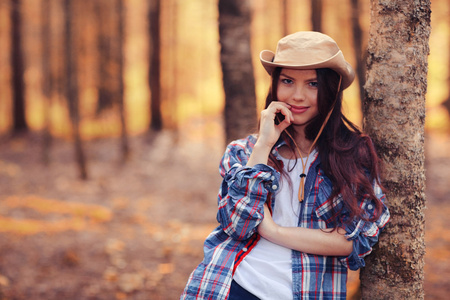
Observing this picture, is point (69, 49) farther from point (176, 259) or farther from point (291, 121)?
point (291, 121)

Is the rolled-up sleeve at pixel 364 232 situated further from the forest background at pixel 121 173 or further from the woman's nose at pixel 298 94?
the forest background at pixel 121 173

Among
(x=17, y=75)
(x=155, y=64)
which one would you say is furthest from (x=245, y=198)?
(x=17, y=75)

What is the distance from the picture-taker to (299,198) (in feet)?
7.19

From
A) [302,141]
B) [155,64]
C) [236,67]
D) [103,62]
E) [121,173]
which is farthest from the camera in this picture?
[103,62]

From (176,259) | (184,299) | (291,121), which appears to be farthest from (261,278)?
(176,259)

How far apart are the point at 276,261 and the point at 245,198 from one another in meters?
0.35

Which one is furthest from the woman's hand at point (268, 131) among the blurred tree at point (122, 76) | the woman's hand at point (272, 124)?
the blurred tree at point (122, 76)

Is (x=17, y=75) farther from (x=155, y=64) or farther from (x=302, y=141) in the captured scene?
(x=302, y=141)

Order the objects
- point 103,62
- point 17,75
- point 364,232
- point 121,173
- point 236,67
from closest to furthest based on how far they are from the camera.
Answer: point 364,232 → point 236,67 → point 121,173 → point 17,75 → point 103,62

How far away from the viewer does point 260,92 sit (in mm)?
22875

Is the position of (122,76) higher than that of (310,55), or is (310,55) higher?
(310,55)

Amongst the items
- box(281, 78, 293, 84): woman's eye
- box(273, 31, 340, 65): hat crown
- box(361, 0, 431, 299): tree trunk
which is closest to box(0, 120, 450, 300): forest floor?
box(361, 0, 431, 299): tree trunk

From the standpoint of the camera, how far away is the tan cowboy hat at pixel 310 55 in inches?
85.0

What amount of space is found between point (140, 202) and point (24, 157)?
6364 millimetres
